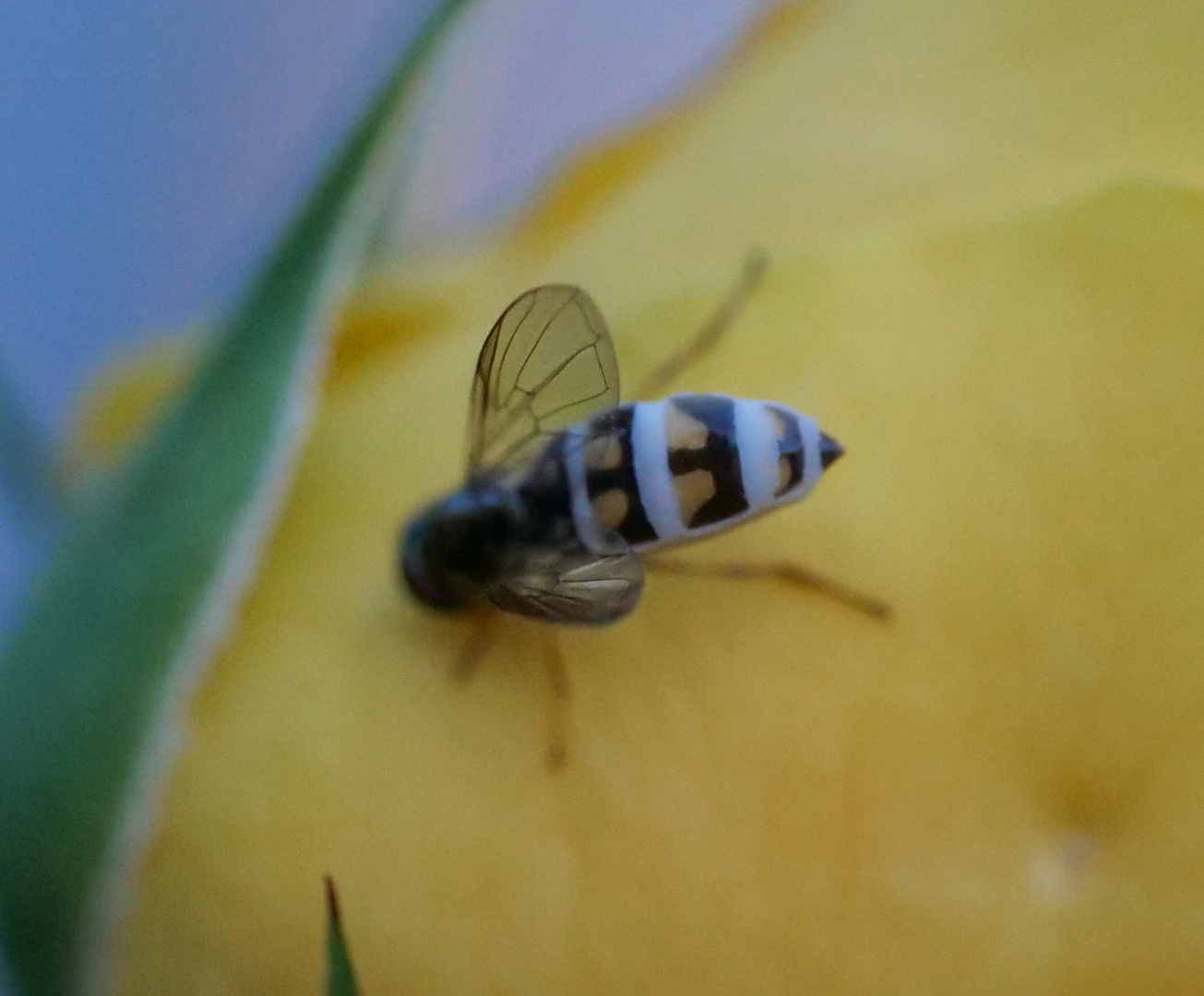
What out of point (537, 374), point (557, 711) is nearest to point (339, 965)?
point (557, 711)

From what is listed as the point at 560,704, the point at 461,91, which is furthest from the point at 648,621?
the point at 461,91

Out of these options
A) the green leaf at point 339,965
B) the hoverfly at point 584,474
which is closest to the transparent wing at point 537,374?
the hoverfly at point 584,474

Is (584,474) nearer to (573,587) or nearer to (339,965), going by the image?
(573,587)

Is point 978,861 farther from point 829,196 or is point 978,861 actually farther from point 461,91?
point 461,91

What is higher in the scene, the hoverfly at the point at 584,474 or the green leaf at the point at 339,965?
the hoverfly at the point at 584,474

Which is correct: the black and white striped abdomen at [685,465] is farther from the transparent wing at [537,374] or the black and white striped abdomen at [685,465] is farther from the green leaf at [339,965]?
the green leaf at [339,965]
